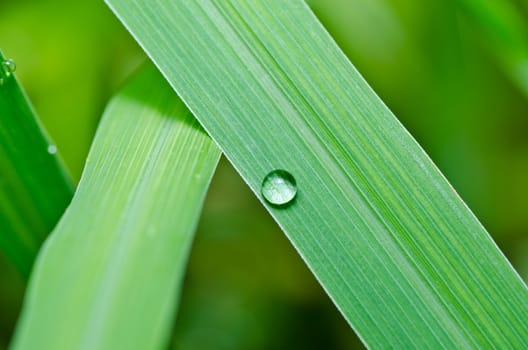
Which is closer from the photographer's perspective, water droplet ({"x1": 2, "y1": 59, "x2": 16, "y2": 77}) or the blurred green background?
water droplet ({"x1": 2, "y1": 59, "x2": 16, "y2": 77})

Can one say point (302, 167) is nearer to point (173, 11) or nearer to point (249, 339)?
point (173, 11)

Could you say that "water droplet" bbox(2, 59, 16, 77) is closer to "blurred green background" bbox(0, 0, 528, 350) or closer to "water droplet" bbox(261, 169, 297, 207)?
"water droplet" bbox(261, 169, 297, 207)

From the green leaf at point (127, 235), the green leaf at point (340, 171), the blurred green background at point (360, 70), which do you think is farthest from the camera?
the blurred green background at point (360, 70)

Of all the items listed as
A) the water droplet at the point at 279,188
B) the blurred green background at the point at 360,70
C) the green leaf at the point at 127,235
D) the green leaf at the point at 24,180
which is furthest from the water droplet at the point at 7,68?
the blurred green background at the point at 360,70

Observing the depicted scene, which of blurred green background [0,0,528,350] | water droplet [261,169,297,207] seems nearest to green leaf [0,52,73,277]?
water droplet [261,169,297,207]

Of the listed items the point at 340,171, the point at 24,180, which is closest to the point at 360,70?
the point at 340,171

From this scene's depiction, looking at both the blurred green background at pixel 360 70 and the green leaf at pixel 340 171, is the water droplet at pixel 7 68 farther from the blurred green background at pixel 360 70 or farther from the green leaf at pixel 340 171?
the blurred green background at pixel 360 70

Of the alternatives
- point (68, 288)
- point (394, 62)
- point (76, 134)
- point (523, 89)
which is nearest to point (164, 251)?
point (68, 288)
